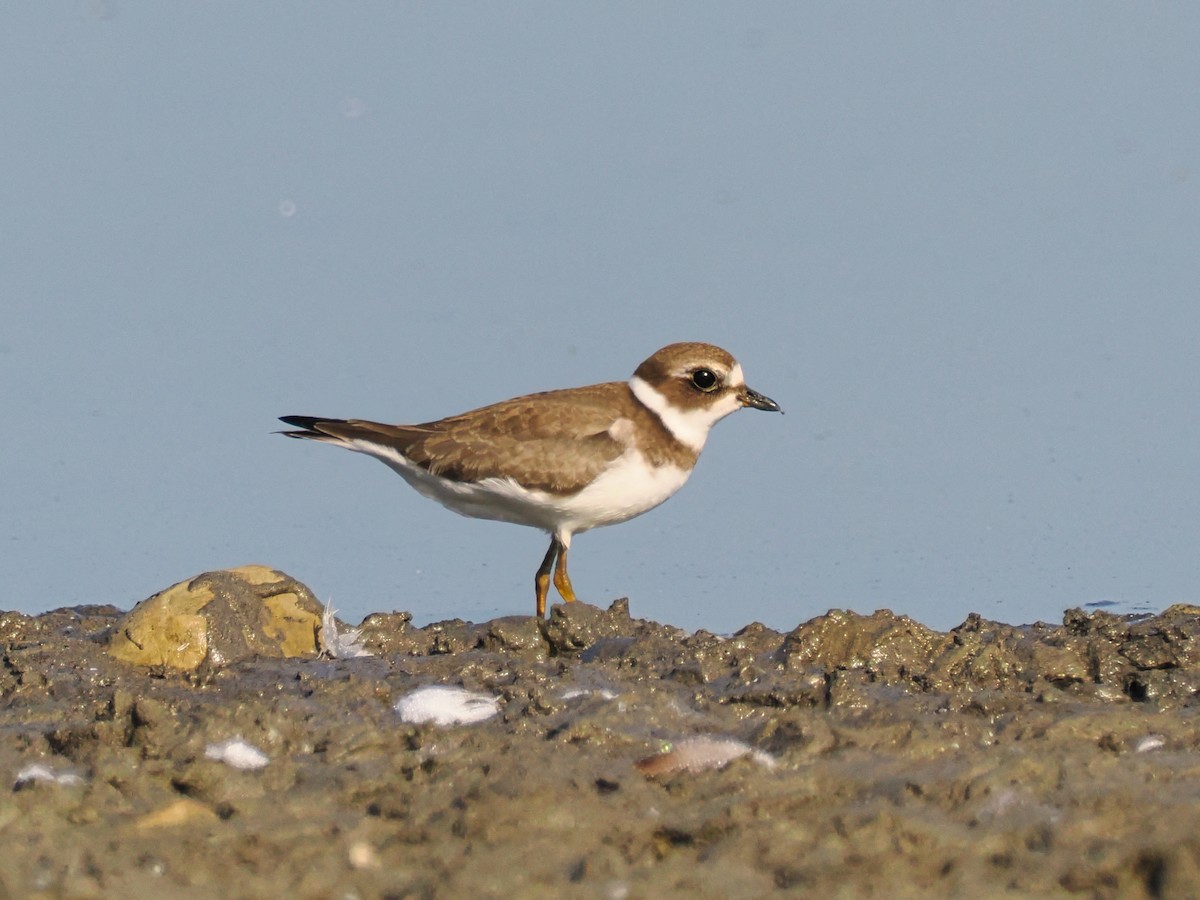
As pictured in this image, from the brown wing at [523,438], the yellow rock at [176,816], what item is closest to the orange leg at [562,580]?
the brown wing at [523,438]

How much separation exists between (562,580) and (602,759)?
13.1 feet

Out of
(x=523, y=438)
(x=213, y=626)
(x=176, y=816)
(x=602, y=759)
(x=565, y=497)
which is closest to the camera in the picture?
(x=176, y=816)

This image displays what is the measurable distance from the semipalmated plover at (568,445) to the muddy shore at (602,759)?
3.63 feet

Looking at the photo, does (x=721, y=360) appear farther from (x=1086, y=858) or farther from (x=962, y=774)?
(x=1086, y=858)

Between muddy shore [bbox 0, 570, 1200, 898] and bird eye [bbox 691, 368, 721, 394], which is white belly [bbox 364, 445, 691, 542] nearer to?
bird eye [bbox 691, 368, 721, 394]

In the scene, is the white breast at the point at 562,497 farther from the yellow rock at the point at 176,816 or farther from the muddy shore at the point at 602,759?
the yellow rock at the point at 176,816

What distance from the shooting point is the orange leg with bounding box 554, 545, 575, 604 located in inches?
391

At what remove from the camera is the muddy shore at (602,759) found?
4789 millimetres

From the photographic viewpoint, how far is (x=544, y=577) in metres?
10.1

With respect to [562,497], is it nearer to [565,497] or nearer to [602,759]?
[565,497]

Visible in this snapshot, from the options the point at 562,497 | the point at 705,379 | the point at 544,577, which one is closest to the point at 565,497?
the point at 562,497

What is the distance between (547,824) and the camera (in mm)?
5184

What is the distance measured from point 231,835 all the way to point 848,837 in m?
1.91

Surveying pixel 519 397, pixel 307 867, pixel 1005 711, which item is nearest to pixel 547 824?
pixel 307 867
